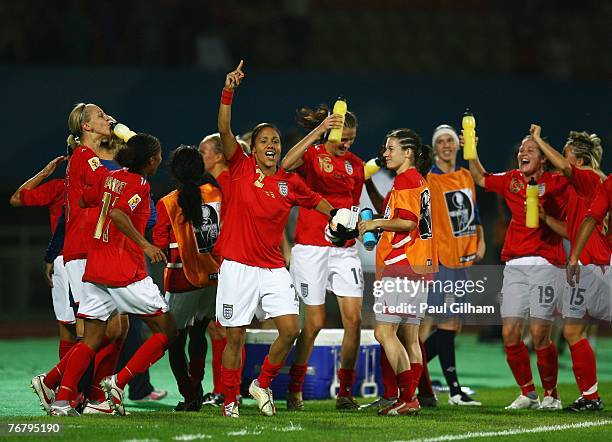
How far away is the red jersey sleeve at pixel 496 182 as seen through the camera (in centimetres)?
1059

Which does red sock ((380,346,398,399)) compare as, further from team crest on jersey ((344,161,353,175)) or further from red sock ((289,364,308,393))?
team crest on jersey ((344,161,353,175))

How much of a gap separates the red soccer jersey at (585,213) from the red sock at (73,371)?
4064 mm

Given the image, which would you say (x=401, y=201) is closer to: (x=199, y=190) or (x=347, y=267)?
(x=347, y=267)

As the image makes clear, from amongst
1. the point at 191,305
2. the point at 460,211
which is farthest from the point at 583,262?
the point at 191,305

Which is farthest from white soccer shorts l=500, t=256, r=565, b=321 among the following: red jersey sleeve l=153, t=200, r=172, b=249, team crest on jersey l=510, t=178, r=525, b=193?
red jersey sleeve l=153, t=200, r=172, b=249

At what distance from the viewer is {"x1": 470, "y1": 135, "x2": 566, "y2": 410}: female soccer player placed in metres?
10.2

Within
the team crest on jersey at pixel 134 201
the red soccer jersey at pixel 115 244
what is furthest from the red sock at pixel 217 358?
the team crest on jersey at pixel 134 201

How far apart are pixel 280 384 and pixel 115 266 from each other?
258 cm

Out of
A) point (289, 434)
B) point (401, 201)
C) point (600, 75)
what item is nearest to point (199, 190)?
point (401, 201)

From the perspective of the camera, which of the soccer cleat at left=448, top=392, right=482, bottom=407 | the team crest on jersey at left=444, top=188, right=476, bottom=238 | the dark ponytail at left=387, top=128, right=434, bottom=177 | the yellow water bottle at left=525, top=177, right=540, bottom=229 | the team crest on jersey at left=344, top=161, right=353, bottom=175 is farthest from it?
the team crest on jersey at left=444, top=188, right=476, bottom=238

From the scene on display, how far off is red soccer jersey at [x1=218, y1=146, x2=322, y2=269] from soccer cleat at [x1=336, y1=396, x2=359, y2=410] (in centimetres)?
156

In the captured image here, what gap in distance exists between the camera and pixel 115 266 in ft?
29.0

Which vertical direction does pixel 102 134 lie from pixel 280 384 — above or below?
above

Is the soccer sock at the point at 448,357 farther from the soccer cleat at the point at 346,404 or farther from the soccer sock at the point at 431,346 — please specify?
the soccer cleat at the point at 346,404
